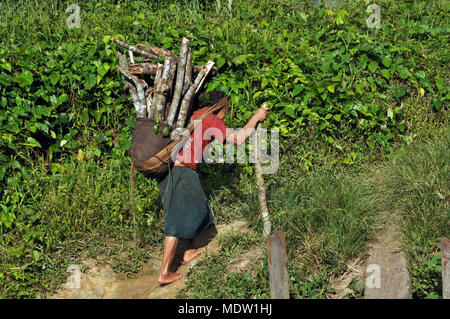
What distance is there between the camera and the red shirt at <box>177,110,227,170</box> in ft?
14.7

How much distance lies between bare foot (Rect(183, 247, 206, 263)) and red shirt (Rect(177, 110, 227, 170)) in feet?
2.72

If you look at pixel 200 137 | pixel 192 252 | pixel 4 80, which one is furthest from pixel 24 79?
pixel 192 252

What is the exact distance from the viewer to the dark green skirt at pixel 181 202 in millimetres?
4598

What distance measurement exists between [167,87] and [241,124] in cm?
144

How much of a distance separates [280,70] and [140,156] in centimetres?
204

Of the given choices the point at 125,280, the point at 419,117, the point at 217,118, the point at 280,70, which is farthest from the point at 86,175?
the point at 419,117

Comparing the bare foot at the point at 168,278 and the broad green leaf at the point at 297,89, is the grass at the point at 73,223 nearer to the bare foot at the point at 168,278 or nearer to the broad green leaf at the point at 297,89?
the bare foot at the point at 168,278

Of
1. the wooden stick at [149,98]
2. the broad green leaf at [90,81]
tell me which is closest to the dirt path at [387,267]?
the wooden stick at [149,98]

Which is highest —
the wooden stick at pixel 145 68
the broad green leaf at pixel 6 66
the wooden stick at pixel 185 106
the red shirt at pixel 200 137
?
the broad green leaf at pixel 6 66

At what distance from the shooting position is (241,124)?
5.66 m

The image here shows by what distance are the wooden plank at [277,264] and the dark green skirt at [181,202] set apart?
1088 mm
